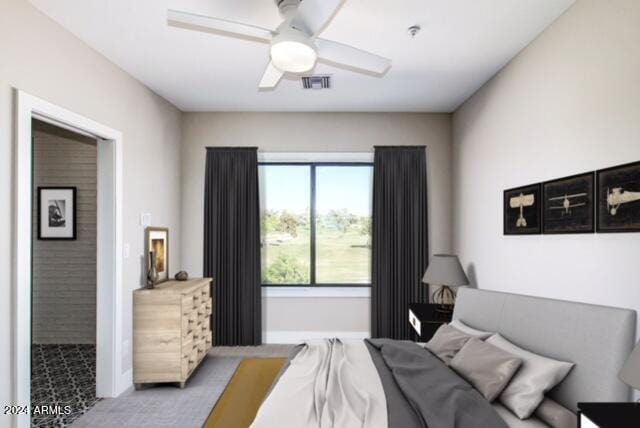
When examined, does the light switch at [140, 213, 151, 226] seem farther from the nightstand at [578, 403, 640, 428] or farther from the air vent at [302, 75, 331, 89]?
the nightstand at [578, 403, 640, 428]

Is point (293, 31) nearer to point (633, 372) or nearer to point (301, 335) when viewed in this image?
point (633, 372)

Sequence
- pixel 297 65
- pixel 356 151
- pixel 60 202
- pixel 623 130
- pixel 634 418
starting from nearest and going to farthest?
1. pixel 634 418
2. pixel 623 130
3. pixel 297 65
4. pixel 60 202
5. pixel 356 151

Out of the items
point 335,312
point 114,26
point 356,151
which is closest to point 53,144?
point 114,26

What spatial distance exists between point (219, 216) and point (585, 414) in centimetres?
375

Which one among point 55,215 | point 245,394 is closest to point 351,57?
point 245,394

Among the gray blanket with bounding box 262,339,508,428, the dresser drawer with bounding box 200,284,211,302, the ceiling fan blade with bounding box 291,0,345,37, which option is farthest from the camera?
the dresser drawer with bounding box 200,284,211,302

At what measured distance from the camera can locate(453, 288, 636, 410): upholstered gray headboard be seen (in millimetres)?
1575

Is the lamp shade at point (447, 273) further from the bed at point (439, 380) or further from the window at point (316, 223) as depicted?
the bed at point (439, 380)

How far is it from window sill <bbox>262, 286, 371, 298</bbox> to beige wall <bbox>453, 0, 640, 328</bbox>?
1386 mm

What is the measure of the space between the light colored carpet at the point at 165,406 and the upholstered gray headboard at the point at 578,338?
2290 millimetres

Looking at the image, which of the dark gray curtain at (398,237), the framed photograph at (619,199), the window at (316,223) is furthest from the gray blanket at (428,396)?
the window at (316,223)

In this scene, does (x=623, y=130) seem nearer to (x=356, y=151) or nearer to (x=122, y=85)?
(x=356, y=151)

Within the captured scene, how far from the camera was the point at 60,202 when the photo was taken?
4090mm

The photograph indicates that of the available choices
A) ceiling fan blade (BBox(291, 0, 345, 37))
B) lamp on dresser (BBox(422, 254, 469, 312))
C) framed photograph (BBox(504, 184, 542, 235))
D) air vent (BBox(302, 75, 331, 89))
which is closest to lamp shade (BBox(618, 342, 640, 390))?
framed photograph (BBox(504, 184, 542, 235))
